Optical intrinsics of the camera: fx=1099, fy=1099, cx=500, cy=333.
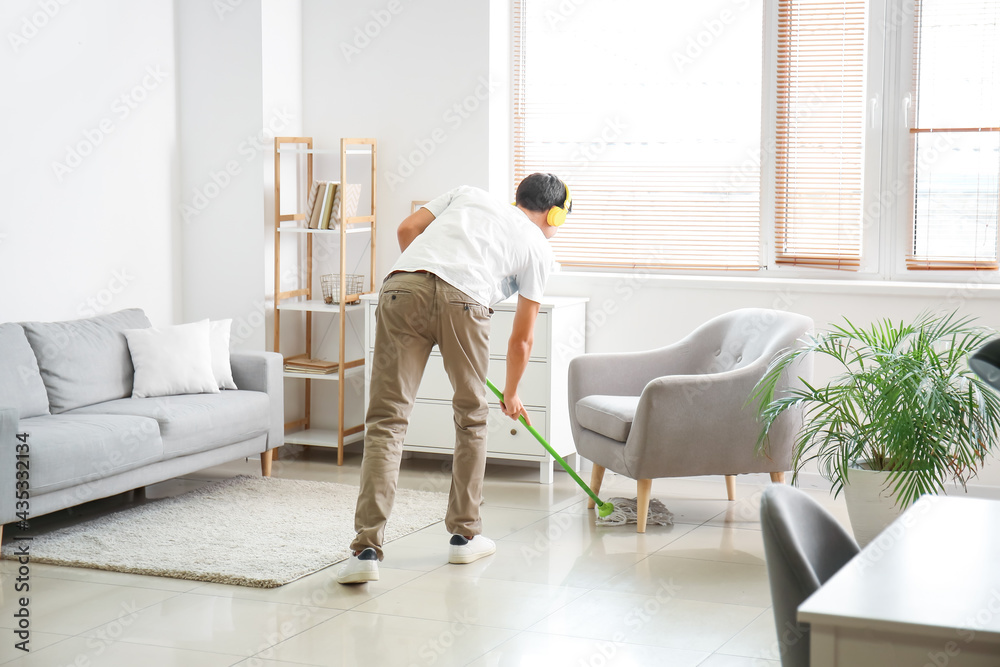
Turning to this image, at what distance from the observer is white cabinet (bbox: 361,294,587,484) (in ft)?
17.0

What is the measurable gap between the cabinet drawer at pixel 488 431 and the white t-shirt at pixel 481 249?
1.53 meters

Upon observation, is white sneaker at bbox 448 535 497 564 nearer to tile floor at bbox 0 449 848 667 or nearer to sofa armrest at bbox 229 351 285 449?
tile floor at bbox 0 449 848 667

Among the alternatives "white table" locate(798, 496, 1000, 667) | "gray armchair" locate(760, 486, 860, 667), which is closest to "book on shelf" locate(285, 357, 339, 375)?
"gray armchair" locate(760, 486, 860, 667)

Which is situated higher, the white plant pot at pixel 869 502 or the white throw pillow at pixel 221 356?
the white throw pillow at pixel 221 356

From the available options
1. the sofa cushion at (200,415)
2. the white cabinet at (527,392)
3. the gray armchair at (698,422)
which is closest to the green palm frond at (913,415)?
the gray armchair at (698,422)

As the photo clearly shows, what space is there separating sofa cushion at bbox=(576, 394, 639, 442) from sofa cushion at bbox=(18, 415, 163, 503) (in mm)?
1745

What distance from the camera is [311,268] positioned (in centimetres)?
596

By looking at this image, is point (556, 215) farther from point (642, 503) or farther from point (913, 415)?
point (913, 415)

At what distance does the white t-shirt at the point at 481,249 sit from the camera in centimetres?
360

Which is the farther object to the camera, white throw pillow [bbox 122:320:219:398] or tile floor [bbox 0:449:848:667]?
white throw pillow [bbox 122:320:219:398]

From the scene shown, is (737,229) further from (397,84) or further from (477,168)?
(397,84)

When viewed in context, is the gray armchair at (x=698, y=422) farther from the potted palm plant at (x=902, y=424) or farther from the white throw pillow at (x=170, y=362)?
the white throw pillow at (x=170, y=362)

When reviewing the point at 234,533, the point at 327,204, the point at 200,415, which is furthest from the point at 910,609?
the point at 327,204

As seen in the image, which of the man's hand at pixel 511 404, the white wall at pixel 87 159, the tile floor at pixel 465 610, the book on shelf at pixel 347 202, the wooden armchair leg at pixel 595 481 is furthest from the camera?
the book on shelf at pixel 347 202
